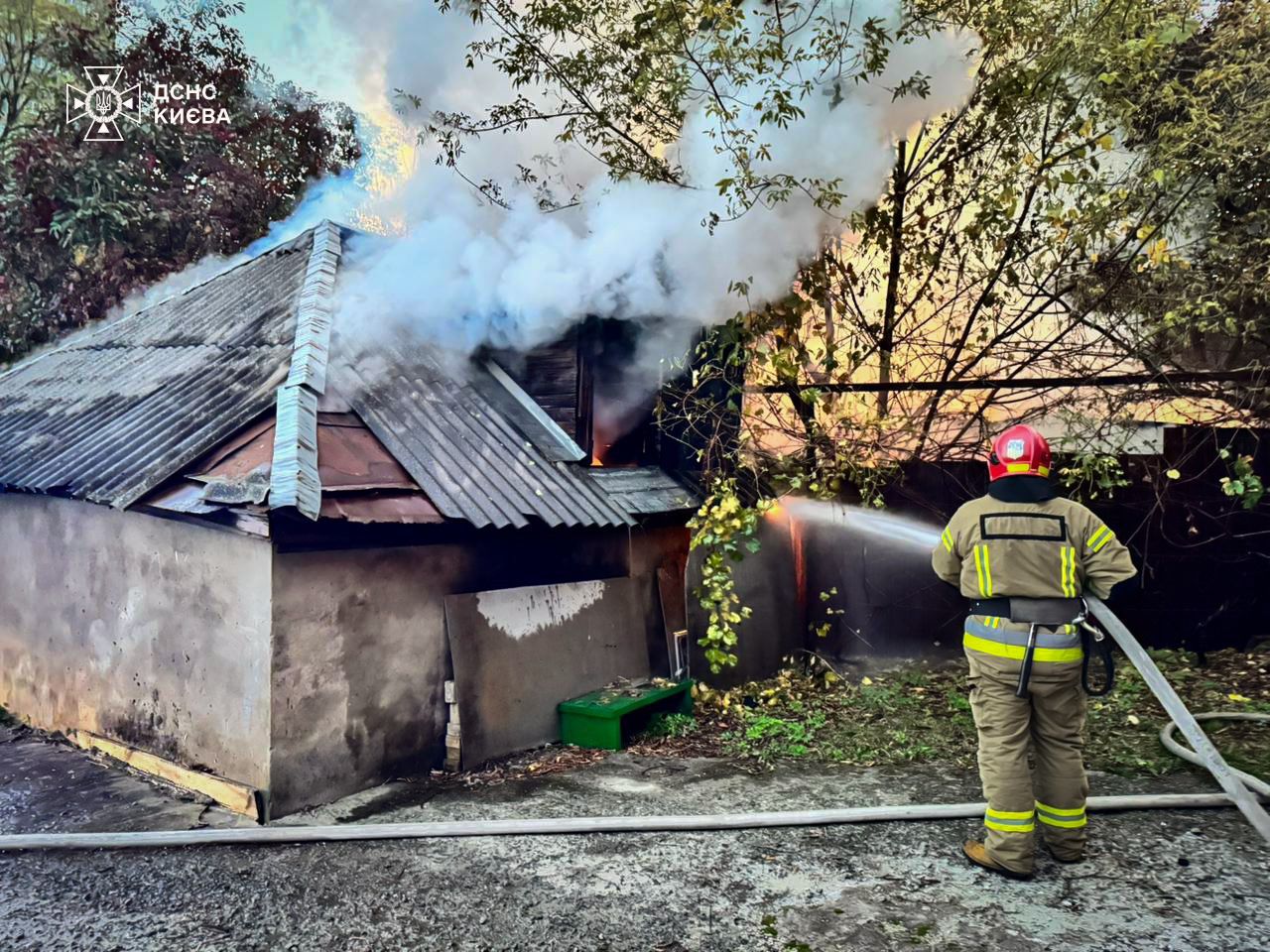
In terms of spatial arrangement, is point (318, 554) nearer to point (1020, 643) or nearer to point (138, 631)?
point (138, 631)

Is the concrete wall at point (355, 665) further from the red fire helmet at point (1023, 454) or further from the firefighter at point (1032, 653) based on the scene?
the red fire helmet at point (1023, 454)

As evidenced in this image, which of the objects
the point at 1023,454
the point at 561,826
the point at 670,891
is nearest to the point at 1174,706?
the point at 1023,454

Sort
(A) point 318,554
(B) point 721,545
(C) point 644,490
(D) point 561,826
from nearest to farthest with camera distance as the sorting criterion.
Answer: (D) point 561,826 → (A) point 318,554 → (B) point 721,545 → (C) point 644,490

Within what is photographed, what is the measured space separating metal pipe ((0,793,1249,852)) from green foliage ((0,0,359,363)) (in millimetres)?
12561

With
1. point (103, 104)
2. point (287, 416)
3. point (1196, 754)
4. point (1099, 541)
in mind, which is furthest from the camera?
point (103, 104)

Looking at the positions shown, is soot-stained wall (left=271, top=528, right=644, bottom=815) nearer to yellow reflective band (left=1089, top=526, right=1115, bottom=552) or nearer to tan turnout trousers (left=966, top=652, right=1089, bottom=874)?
tan turnout trousers (left=966, top=652, right=1089, bottom=874)

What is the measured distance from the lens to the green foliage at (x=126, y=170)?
13.8 meters

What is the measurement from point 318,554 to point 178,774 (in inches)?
77.4

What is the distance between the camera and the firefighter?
3.91m

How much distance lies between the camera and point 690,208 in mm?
7055

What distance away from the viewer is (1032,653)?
3.90 m

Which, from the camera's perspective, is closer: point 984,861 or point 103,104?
point 984,861

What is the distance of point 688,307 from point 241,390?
12.2 ft

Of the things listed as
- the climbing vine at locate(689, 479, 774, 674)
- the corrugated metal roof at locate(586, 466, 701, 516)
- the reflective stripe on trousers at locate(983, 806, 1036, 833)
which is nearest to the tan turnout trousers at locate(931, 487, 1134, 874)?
the reflective stripe on trousers at locate(983, 806, 1036, 833)
